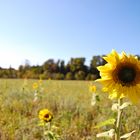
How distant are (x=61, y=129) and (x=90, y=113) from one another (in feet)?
4.90

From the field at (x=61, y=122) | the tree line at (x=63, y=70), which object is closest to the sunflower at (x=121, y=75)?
the field at (x=61, y=122)

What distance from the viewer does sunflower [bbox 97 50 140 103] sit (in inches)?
76.2

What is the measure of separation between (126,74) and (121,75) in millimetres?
30

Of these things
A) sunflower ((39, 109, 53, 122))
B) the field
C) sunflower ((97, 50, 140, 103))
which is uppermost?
sunflower ((97, 50, 140, 103))

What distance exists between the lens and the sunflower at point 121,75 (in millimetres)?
1937

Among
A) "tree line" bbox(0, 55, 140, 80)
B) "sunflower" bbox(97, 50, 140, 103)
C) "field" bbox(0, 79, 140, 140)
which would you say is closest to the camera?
"sunflower" bbox(97, 50, 140, 103)

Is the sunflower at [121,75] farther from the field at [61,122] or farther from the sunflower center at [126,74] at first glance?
the field at [61,122]

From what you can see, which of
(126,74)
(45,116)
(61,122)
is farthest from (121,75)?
(61,122)

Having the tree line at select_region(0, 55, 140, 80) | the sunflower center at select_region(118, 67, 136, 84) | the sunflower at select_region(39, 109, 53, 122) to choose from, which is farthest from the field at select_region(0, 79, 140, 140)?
the tree line at select_region(0, 55, 140, 80)

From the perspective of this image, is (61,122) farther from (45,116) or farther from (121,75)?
(121,75)

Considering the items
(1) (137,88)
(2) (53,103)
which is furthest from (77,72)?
(1) (137,88)

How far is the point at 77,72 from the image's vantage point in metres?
44.8

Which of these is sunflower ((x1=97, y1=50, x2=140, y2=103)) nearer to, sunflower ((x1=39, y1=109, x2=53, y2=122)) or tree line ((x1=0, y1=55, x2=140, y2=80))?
sunflower ((x1=39, y1=109, x2=53, y2=122))

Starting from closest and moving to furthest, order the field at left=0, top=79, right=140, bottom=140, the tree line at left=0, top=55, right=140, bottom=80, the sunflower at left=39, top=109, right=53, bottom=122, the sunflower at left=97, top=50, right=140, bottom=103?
1. the sunflower at left=97, top=50, right=140, bottom=103
2. the sunflower at left=39, top=109, right=53, bottom=122
3. the field at left=0, top=79, right=140, bottom=140
4. the tree line at left=0, top=55, right=140, bottom=80
